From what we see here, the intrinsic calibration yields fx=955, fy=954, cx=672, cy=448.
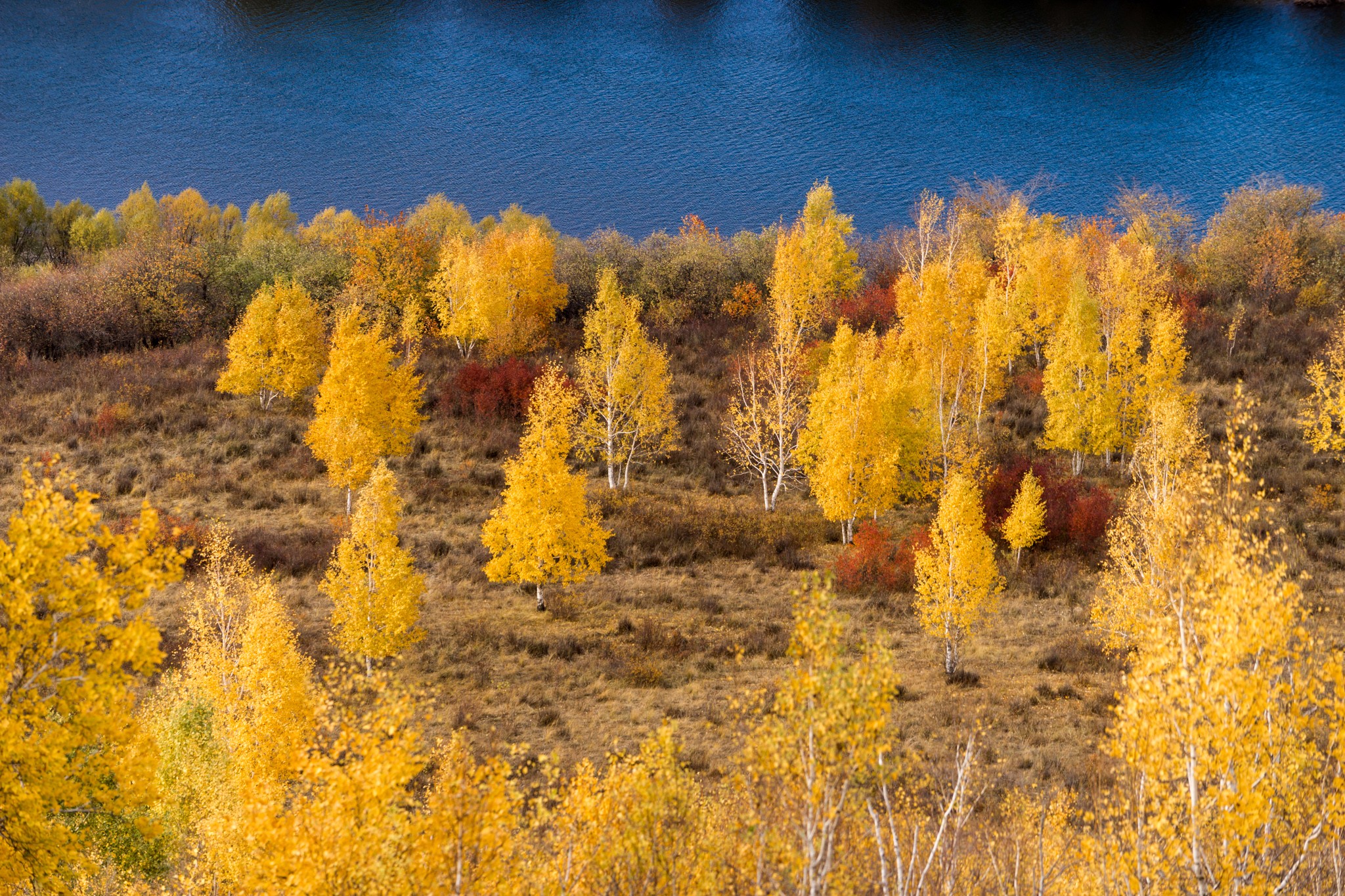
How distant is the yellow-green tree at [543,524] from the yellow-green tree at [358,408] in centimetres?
978

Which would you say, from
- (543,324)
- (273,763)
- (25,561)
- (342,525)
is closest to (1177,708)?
(25,561)

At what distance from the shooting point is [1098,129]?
463 ft

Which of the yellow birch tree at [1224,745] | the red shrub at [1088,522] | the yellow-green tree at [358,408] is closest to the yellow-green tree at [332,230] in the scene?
the yellow-green tree at [358,408]

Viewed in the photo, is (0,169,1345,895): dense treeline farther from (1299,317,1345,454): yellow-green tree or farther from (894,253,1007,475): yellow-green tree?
(1299,317,1345,454): yellow-green tree

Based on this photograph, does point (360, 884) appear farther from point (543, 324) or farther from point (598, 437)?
point (543, 324)

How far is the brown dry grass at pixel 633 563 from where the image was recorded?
32.5 metres

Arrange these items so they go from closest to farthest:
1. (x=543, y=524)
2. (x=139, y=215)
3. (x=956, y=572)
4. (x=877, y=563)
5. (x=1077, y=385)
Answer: (x=956, y=572), (x=543, y=524), (x=877, y=563), (x=1077, y=385), (x=139, y=215)

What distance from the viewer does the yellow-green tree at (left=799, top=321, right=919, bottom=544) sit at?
45.6 meters

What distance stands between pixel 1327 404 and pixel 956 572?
65.5 ft

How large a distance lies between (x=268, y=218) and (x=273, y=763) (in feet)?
316

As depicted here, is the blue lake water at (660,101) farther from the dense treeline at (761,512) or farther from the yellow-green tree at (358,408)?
the yellow-green tree at (358,408)

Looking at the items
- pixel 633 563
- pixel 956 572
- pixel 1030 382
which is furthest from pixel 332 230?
pixel 956 572

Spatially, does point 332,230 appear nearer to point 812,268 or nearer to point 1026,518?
point 812,268

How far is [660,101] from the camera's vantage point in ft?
507
